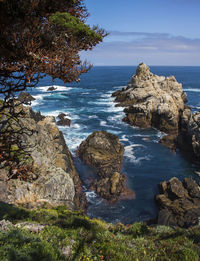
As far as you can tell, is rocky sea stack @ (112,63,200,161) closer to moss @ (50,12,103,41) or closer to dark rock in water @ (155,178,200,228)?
dark rock in water @ (155,178,200,228)

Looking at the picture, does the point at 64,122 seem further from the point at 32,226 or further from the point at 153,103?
the point at 32,226

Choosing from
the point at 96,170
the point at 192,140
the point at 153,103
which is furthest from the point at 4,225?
the point at 153,103

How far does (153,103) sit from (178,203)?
33854 millimetres

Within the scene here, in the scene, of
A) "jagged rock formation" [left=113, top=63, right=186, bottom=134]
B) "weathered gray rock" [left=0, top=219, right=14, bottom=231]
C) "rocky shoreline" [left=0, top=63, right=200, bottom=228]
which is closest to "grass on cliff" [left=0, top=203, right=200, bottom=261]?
"weathered gray rock" [left=0, top=219, right=14, bottom=231]

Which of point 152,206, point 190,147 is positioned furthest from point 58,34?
point 190,147

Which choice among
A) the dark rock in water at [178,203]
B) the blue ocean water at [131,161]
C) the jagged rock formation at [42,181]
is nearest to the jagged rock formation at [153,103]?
the blue ocean water at [131,161]

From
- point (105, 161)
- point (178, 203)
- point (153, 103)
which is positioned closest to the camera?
point (178, 203)

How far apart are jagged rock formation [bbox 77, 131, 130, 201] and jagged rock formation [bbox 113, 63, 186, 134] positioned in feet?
58.6

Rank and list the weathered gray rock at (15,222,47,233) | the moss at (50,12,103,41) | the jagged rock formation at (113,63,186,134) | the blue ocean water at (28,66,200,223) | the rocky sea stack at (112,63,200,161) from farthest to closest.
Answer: the jagged rock formation at (113,63,186,134), the rocky sea stack at (112,63,200,161), the blue ocean water at (28,66,200,223), the weathered gray rock at (15,222,47,233), the moss at (50,12,103,41)

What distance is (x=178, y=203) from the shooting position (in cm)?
2291

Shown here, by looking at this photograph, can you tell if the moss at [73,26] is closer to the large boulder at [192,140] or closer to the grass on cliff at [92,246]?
the grass on cliff at [92,246]

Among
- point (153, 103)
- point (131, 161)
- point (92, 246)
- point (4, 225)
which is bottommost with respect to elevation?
point (131, 161)

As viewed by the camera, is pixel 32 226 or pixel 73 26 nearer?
pixel 73 26

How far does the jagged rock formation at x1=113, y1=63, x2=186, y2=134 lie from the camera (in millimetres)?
48031
